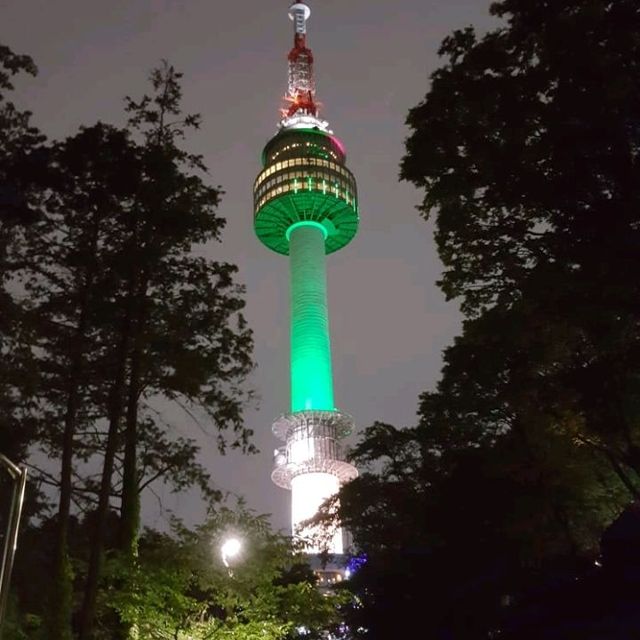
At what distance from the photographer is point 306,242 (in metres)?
76.8

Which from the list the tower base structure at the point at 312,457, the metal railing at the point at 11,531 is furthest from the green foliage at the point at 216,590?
the tower base structure at the point at 312,457

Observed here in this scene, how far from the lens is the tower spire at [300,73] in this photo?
86.9m

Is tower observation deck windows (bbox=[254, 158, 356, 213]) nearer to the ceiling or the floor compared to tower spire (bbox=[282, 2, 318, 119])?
nearer to the floor

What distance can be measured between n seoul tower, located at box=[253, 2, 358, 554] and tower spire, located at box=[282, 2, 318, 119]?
0.11 m

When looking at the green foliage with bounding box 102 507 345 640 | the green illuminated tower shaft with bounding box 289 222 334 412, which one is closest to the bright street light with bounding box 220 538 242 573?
the green foliage with bounding box 102 507 345 640

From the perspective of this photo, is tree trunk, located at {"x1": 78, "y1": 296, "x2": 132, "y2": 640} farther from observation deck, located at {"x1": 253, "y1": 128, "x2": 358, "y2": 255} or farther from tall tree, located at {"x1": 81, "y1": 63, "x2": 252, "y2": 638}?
observation deck, located at {"x1": 253, "y1": 128, "x2": 358, "y2": 255}

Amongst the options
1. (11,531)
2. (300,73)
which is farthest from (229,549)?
(300,73)

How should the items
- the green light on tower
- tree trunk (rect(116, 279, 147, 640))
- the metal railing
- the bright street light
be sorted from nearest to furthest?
the metal railing, tree trunk (rect(116, 279, 147, 640)), the bright street light, the green light on tower

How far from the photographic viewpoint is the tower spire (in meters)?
86.9

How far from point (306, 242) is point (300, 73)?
950 inches

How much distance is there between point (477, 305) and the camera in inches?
599

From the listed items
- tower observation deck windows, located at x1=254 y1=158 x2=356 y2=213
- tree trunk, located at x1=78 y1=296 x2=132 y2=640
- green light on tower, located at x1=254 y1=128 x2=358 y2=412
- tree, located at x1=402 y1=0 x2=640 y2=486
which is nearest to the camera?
tree, located at x1=402 y1=0 x2=640 y2=486

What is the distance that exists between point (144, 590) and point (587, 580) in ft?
31.1

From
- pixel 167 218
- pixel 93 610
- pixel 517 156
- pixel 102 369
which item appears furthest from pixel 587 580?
pixel 167 218
